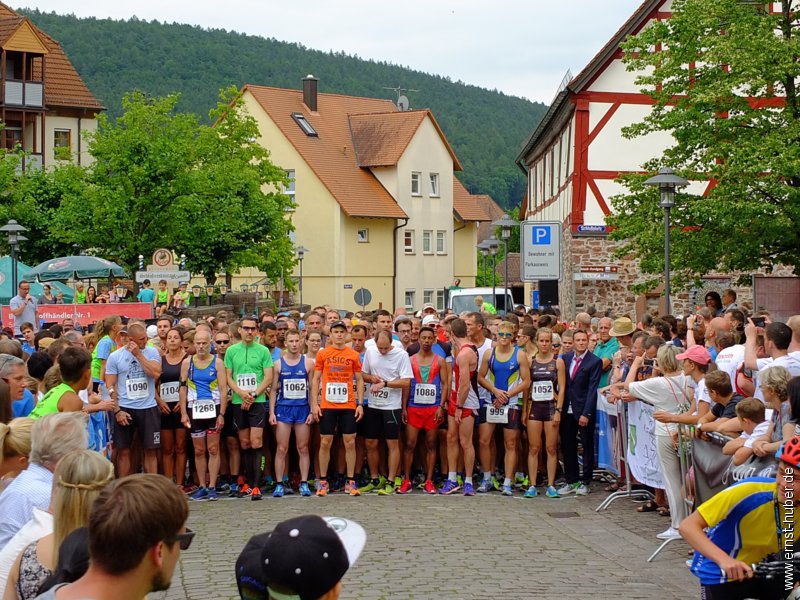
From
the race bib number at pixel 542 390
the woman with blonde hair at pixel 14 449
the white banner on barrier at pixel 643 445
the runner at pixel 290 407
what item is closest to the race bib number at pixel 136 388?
the runner at pixel 290 407

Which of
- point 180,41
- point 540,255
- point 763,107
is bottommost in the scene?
point 540,255

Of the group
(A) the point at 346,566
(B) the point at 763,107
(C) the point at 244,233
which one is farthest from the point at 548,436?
(C) the point at 244,233

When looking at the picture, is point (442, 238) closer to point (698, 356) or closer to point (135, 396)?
point (135, 396)

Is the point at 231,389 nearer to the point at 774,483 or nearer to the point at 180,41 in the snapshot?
the point at 774,483

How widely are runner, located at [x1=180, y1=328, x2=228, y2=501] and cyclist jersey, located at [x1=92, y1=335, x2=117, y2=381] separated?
85 centimetres

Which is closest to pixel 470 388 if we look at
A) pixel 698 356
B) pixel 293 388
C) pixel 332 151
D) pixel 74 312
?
pixel 293 388

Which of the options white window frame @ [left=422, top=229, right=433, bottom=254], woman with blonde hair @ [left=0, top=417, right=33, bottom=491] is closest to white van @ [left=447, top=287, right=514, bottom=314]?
woman with blonde hair @ [left=0, top=417, right=33, bottom=491]

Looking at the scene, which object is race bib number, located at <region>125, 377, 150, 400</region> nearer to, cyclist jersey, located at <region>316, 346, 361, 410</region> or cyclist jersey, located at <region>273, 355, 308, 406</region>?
cyclist jersey, located at <region>273, 355, 308, 406</region>

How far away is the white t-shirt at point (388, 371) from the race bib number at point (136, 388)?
8.61ft

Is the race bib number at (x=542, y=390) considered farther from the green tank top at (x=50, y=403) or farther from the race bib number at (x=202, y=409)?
the green tank top at (x=50, y=403)

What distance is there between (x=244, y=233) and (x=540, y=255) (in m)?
24.8

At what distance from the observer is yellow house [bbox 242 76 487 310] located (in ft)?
210

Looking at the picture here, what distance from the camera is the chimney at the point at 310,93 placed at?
226 ft

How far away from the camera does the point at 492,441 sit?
14.4m
